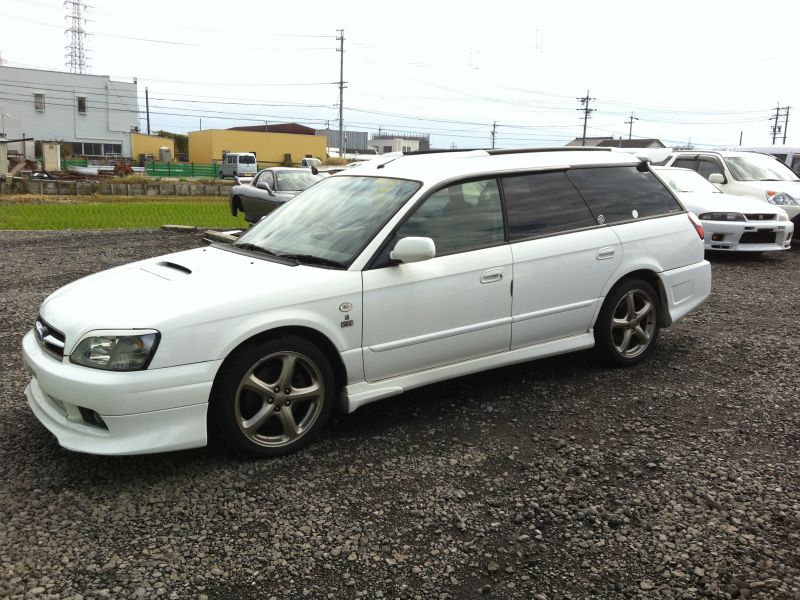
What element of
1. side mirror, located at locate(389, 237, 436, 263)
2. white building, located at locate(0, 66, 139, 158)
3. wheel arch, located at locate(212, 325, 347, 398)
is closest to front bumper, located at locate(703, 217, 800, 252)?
side mirror, located at locate(389, 237, 436, 263)

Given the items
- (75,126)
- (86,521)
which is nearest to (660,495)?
(86,521)

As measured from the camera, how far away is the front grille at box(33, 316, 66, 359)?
361 cm

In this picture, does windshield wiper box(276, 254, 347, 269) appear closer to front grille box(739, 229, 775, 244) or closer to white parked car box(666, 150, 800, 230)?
front grille box(739, 229, 775, 244)

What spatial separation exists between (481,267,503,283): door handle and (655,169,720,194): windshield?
29.1 feet

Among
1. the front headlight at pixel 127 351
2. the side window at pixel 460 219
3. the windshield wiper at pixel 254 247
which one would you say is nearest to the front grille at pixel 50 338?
the front headlight at pixel 127 351

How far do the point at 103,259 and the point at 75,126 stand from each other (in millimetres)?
58677

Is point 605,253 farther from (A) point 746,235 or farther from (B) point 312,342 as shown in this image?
(A) point 746,235

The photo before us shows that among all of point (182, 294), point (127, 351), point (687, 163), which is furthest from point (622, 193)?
point (687, 163)

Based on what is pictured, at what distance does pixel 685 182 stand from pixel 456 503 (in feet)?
35.6

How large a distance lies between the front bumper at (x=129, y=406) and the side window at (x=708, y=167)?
1300 cm

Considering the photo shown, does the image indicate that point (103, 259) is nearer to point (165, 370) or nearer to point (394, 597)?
point (165, 370)

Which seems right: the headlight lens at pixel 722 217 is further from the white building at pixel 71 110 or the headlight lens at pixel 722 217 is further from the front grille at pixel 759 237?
the white building at pixel 71 110

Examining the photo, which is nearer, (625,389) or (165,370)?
(165,370)

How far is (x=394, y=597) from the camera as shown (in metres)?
2.71
